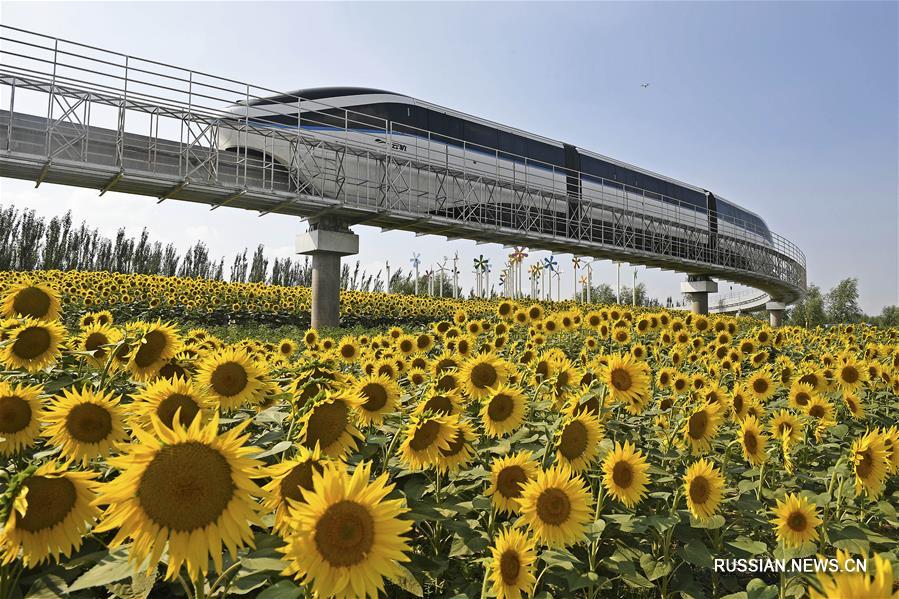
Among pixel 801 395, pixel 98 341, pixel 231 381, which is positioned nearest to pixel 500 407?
pixel 231 381

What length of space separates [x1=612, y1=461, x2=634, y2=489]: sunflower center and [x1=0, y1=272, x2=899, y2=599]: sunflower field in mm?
14

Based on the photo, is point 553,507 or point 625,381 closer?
point 553,507

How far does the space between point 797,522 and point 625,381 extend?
96cm

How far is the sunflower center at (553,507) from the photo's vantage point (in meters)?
1.85

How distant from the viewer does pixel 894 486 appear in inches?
144

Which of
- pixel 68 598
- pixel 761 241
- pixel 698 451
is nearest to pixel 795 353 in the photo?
pixel 698 451

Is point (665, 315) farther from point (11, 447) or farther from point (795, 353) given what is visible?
point (11, 447)

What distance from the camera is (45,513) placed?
128 cm

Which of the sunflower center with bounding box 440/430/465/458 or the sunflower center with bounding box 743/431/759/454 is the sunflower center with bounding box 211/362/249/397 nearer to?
the sunflower center with bounding box 440/430/465/458

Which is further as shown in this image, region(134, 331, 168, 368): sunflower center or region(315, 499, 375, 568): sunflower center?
region(134, 331, 168, 368): sunflower center

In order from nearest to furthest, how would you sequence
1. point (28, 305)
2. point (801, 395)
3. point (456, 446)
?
point (456, 446), point (28, 305), point (801, 395)

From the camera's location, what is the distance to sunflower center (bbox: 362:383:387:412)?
2.33 meters

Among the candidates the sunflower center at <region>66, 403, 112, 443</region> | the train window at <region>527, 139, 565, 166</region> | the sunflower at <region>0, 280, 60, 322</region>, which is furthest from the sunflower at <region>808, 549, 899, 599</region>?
the train window at <region>527, 139, 565, 166</region>

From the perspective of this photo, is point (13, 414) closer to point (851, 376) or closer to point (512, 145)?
point (851, 376)
